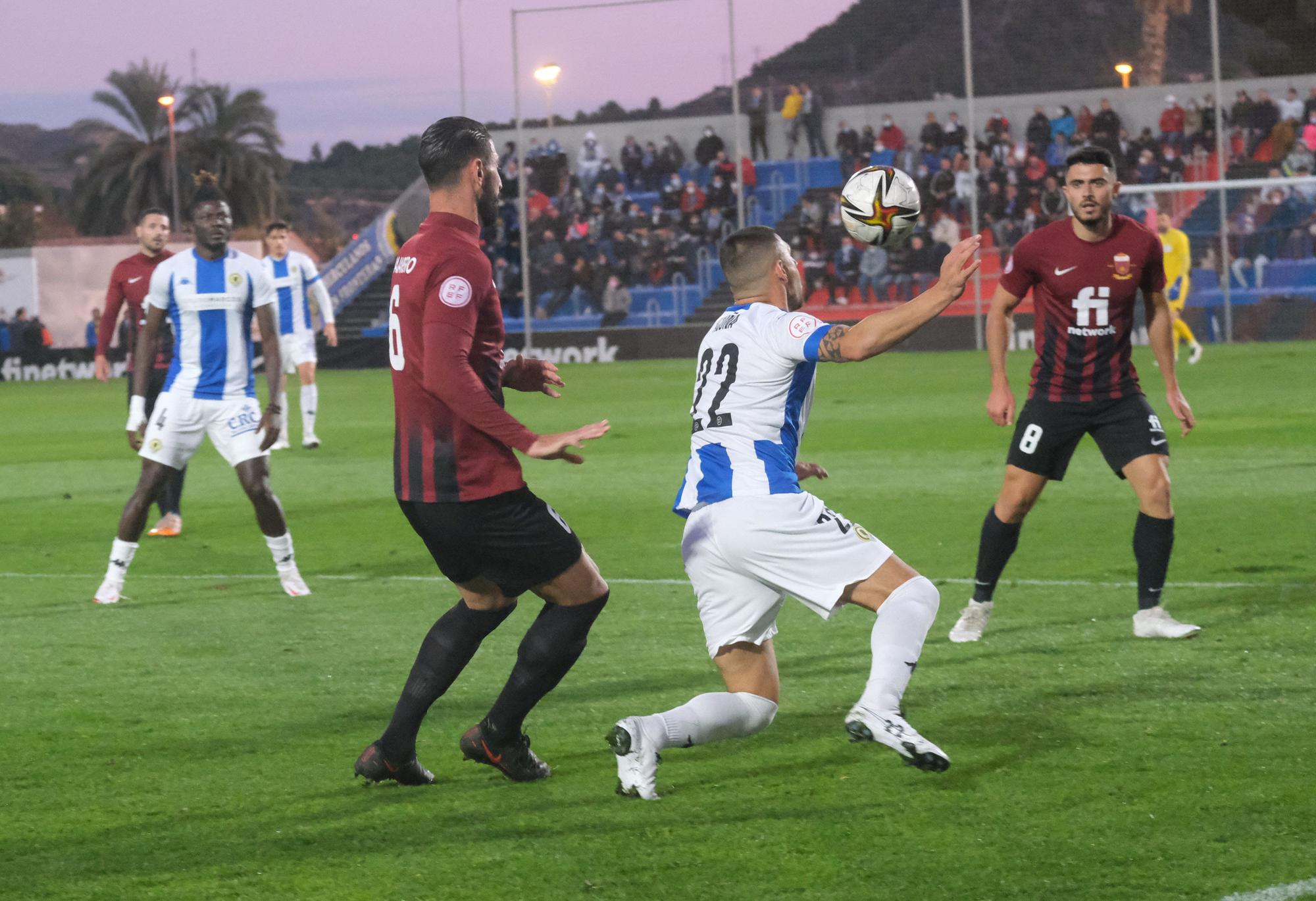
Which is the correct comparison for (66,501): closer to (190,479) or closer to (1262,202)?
(190,479)

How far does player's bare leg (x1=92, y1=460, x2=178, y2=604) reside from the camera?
26.1 feet

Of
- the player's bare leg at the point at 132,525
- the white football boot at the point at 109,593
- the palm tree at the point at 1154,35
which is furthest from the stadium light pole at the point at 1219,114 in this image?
the white football boot at the point at 109,593

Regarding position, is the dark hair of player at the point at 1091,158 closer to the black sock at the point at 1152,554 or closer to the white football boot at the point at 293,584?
the black sock at the point at 1152,554

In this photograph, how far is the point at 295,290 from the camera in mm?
16281

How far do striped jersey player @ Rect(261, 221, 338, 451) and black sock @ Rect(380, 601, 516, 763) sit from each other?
1173 cm

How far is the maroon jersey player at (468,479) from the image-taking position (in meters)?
4.26

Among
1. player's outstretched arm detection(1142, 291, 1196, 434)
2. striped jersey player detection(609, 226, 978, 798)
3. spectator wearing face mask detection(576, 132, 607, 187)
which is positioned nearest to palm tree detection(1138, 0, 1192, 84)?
spectator wearing face mask detection(576, 132, 607, 187)

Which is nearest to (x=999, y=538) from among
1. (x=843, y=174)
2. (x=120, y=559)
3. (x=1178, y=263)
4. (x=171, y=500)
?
(x=120, y=559)

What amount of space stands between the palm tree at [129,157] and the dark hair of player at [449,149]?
61.0 meters

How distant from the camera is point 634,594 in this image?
7.91m

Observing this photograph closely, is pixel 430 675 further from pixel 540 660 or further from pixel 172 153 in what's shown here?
pixel 172 153

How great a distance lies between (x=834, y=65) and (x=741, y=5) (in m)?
3.07

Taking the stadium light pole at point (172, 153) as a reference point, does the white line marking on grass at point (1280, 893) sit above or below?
below

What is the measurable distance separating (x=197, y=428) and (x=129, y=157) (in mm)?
58948
